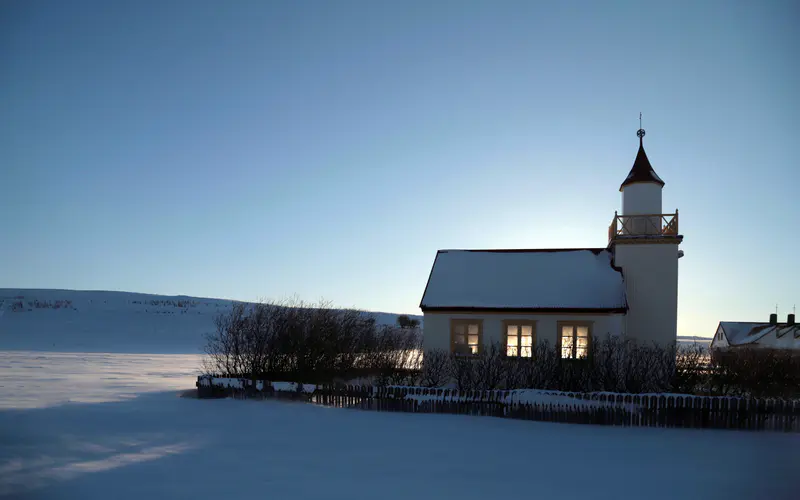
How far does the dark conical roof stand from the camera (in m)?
21.4

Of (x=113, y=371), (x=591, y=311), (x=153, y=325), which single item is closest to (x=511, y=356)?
(x=591, y=311)

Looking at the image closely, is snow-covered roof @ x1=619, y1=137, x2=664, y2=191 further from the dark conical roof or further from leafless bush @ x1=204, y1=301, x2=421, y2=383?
leafless bush @ x1=204, y1=301, x2=421, y2=383

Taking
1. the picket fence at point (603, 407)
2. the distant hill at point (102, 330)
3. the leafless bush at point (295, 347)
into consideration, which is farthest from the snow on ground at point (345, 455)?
the distant hill at point (102, 330)

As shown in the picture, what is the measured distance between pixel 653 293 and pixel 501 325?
6.38m

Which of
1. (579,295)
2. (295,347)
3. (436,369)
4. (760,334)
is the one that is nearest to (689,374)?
(579,295)

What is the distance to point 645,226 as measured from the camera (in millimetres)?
20812

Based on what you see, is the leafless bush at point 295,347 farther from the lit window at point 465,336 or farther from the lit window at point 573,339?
the lit window at point 573,339

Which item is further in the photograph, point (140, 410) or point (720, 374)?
point (720, 374)

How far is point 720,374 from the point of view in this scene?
17.0m

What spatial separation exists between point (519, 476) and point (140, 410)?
10.8 meters

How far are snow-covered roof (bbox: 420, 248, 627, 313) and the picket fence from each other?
541 centimetres

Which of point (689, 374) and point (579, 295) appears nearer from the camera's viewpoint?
point (689, 374)

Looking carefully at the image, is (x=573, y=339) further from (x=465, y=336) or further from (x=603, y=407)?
(x=603, y=407)

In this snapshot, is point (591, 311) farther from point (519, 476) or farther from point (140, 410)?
point (140, 410)
